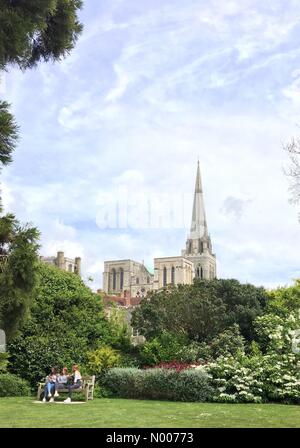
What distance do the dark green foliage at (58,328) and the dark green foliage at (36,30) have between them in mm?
10454

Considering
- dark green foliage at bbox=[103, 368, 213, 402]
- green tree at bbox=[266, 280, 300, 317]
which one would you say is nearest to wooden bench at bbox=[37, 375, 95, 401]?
dark green foliage at bbox=[103, 368, 213, 402]

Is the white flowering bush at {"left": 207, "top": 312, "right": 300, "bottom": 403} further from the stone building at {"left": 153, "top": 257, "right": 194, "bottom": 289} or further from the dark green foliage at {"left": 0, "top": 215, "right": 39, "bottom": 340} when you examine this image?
the stone building at {"left": 153, "top": 257, "right": 194, "bottom": 289}

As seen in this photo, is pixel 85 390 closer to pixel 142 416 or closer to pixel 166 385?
pixel 166 385

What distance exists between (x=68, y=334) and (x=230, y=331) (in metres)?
7.25

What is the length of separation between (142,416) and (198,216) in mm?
151772

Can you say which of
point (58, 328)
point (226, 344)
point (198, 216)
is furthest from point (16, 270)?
point (198, 216)

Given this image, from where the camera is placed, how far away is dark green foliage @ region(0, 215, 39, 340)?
8805 millimetres

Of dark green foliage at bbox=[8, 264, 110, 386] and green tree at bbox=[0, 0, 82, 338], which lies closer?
green tree at bbox=[0, 0, 82, 338]

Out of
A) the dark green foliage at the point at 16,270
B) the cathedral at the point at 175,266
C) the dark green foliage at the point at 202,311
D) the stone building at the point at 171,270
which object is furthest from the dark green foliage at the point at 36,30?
the cathedral at the point at 175,266

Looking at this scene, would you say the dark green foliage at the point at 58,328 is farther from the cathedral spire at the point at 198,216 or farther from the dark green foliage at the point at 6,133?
the cathedral spire at the point at 198,216

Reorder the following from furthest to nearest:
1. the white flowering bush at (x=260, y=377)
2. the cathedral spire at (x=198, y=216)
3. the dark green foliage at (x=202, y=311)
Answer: the cathedral spire at (x=198, y=216) → the dark green foliage at (x=202, y=311) → the white flowering bush at (x=260, y=377)

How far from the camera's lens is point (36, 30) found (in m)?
9.97

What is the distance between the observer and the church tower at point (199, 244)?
159 metres

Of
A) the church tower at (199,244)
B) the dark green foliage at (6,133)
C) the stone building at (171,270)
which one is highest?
the church tower at (199,244)
